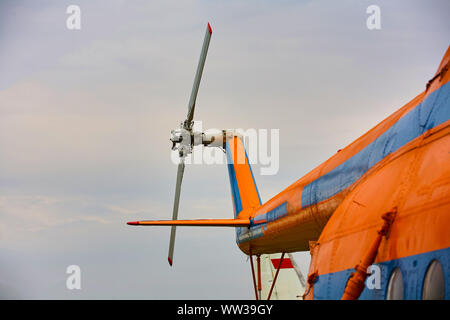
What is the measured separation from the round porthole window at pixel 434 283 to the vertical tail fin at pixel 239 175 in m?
18.0

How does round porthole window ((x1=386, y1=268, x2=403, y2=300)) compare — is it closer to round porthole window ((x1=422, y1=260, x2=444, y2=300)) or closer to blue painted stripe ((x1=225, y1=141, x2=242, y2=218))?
round porthole window ((x1=422, y1=260, x2=444, y2=300))

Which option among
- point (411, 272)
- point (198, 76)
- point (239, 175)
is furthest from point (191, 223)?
point (411, 272)

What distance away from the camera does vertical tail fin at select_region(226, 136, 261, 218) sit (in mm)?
23125

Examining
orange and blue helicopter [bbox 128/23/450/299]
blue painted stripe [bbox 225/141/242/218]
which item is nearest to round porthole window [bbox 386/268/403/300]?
orange and blue helicopter [bbox 128/23/450/299]

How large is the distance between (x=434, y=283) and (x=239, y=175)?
19.0 meters

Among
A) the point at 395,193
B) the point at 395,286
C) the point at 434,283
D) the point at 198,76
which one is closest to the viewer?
the point at 434,283

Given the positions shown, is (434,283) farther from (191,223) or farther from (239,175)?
(239,175)

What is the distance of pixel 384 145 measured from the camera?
798 centimetres

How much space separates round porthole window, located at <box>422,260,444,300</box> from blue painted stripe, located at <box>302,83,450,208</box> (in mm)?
1894

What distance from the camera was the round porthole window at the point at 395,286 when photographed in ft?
17.6
